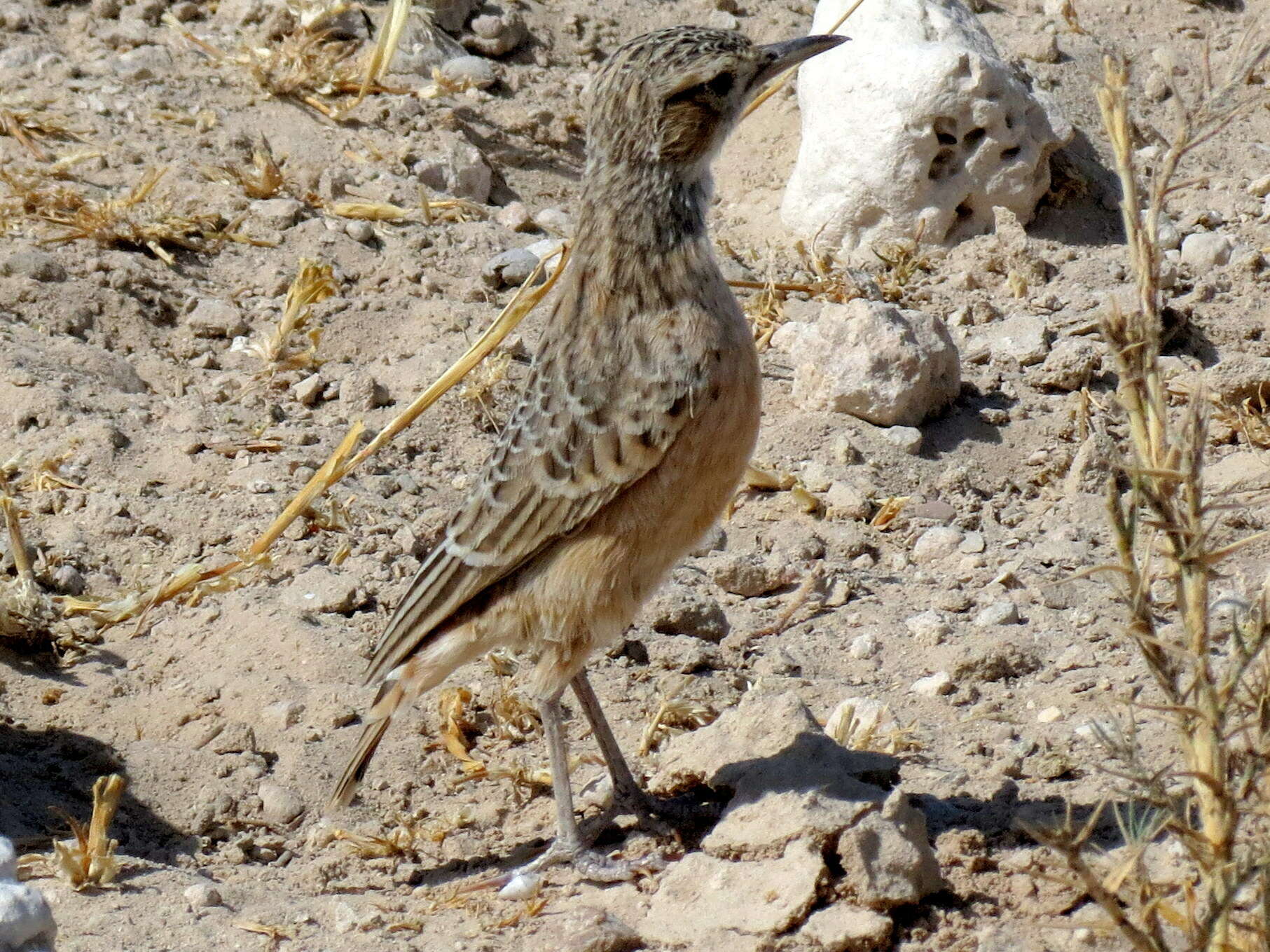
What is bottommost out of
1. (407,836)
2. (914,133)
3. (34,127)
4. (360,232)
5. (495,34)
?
(407,836)

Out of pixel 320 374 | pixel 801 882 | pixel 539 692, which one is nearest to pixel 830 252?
pixel 320 374

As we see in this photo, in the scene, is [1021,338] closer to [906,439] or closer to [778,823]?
[906,439]

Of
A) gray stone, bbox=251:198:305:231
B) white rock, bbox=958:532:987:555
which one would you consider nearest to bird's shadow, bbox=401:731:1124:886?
white rock, bbox=958:532:987:555

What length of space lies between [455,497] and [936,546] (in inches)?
83.3

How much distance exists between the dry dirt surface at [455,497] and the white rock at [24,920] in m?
0.51

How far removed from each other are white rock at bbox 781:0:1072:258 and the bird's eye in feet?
11.0

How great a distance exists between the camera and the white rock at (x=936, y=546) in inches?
252

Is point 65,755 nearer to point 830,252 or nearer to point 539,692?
point 539,692

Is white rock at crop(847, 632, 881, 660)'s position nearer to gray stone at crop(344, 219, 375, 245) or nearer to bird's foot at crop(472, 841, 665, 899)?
bird's foot at crop(472, 841, 665, 899)

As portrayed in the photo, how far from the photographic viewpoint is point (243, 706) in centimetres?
557

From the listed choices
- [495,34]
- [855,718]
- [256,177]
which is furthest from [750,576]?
[495,34]

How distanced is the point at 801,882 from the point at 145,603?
3052 millimetres

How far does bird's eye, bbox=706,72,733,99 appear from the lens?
4793mm

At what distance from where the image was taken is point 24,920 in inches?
144
